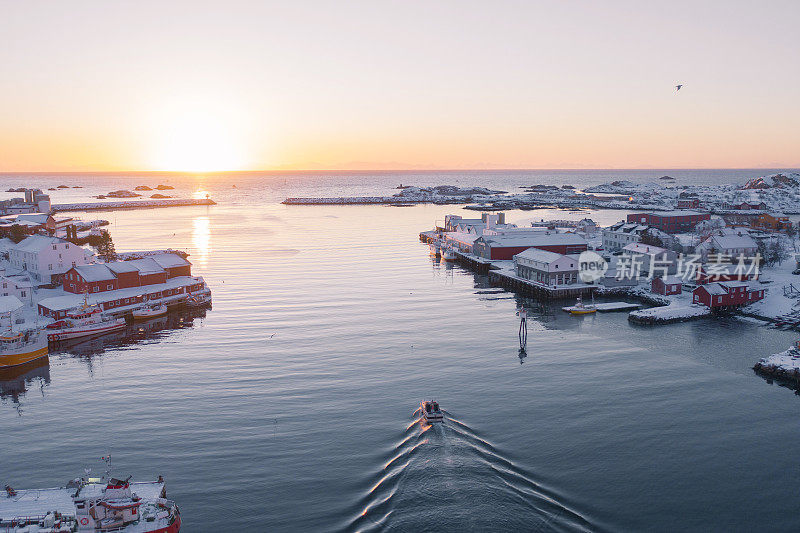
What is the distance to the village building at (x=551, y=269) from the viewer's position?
56.3m

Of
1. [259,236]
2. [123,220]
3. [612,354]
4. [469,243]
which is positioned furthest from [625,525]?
[123,220]

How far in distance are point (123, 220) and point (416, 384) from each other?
384 feet

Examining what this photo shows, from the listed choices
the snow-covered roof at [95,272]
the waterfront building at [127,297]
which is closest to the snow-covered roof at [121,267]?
the snow-covered roof at [95,272]

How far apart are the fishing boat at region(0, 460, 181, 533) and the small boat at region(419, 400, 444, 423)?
11.6 m

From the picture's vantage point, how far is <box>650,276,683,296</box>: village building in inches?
2078

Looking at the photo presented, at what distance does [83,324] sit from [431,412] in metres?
32.1

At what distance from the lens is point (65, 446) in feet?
84.6

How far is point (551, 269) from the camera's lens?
56156 millimetres

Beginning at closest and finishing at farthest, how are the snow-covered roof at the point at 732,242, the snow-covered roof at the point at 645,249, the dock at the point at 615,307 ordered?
the dock at the point at 615,307, the snow-covered roof at the point at 645,249, the snow-covered roof at the point at 732,242

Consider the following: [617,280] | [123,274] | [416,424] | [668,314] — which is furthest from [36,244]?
[668,314]

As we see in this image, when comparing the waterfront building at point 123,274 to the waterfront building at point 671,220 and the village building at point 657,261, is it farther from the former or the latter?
the waterfront building at point 671,220

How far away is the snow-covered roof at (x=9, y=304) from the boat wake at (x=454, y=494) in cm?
3536

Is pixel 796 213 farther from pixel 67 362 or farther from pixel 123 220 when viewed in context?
pixel 123 220

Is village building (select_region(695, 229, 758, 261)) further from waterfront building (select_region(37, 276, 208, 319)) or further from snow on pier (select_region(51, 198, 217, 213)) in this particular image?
snow on pier (select_region(51, 198, 217, 213))
